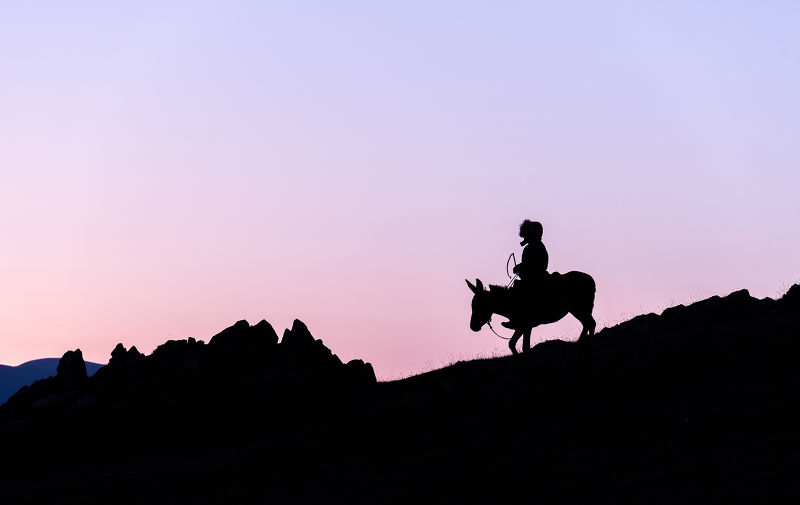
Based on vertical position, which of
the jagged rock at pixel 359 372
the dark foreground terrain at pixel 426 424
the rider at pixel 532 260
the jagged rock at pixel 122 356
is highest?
the jagged rock at pixel 122 356

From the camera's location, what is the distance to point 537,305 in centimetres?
2259

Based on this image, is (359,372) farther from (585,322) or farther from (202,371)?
(585,322)

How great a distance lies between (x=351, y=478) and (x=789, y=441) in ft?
21.8

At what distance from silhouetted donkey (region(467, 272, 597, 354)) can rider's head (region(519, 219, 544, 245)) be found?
0.99 m

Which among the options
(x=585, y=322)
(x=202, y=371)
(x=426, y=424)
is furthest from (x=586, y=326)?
(x=202, y=371)

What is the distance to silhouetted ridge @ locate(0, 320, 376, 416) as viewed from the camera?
84.4 ft

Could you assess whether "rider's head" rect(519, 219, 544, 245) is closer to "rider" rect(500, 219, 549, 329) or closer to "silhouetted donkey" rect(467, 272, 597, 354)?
"rider" rect(500, 219, 549, 329)

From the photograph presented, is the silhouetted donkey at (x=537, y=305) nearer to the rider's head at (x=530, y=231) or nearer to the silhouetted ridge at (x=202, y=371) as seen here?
the rider's head at (x=530, y=231)

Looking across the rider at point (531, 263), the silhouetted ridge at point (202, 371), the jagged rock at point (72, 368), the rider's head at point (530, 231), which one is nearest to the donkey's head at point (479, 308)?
the rider at point (531, 263)

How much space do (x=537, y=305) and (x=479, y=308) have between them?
146 cm

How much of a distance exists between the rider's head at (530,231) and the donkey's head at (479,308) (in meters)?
1.51

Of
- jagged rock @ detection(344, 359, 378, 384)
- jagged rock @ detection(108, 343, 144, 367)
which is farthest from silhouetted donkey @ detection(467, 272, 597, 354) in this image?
jagged rock @ detection(108, 343, 144, 367)

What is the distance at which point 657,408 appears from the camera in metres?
17.4

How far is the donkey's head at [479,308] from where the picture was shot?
915 inches
